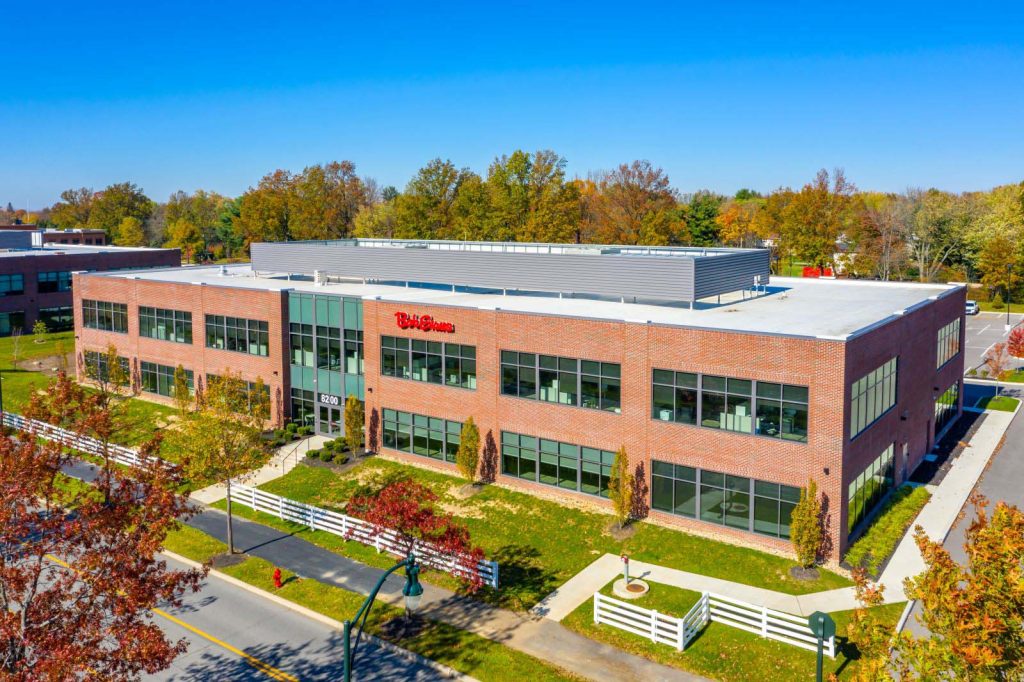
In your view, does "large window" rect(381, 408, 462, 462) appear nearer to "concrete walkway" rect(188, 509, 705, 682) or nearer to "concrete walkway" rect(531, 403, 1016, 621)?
"concrete walkway" rect(188, 509, 705, 682)

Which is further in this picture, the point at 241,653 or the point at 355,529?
the point at 355,529

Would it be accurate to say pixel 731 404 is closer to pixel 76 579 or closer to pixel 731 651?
pixel 731 651

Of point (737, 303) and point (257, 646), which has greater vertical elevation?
point (737, 303)

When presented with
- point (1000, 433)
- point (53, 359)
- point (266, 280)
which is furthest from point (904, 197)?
point (53, 359)

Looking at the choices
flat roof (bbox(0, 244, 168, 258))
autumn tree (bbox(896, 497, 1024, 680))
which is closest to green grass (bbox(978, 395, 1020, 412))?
autumn tree (bbox(896, 497, 1024, 680))

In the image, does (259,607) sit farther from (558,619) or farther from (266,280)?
(266,280)

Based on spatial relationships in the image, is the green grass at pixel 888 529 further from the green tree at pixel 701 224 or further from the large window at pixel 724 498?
the green tree at pixel 701 224

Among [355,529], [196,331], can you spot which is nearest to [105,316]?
[196,331]
